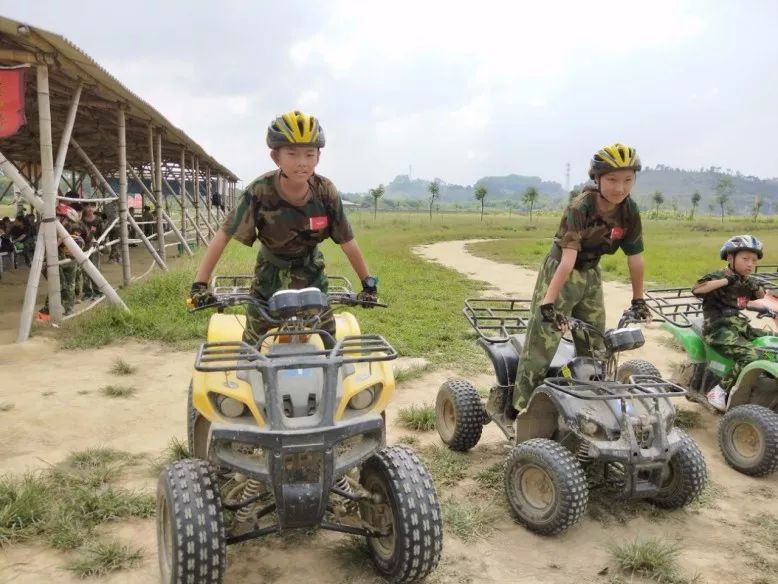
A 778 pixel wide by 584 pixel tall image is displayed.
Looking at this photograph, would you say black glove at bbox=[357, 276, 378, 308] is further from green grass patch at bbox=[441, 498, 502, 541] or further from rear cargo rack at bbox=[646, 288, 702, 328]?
rear cargo rack at bbox=[646, 288, 702, 328]

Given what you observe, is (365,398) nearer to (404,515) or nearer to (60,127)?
(404,515)

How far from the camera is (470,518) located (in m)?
3.63

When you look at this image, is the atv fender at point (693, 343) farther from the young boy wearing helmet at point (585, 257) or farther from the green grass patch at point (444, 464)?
the green grass patch at point (444, 464)

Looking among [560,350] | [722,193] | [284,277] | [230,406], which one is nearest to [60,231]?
[284,277]

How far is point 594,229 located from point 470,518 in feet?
6.55

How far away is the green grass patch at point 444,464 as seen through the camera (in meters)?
4.25

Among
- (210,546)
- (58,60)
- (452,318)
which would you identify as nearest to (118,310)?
(58,60)

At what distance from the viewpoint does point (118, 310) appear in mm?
8430

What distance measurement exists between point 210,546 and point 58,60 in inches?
288

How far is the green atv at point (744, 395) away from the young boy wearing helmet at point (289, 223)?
290cm

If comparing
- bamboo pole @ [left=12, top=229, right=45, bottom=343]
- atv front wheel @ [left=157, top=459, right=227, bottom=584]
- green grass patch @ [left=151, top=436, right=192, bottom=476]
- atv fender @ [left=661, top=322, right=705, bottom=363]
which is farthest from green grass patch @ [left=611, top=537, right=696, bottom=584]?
bamboo pole @ [left=12, top=229, right=45, bottom=343]

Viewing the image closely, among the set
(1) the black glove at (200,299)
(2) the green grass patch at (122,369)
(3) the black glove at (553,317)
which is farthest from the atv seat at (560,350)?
(2) the green grass patch at (122,369)

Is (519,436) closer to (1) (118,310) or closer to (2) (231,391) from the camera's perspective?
(2) (231,391)

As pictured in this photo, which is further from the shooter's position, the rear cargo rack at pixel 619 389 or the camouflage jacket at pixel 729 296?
the camouflage jacket at pixel 729 296
